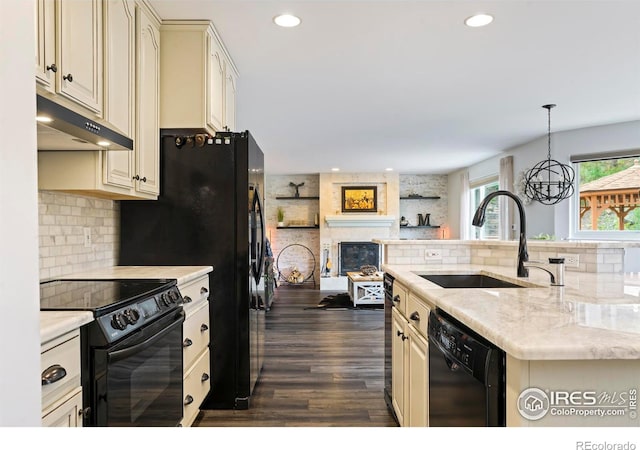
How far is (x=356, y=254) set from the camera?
857cm

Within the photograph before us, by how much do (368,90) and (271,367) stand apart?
2.57 meters

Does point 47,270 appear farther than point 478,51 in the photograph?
No

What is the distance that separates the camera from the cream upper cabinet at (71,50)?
1.42 metres

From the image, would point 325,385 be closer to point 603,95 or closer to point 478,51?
point 478,51

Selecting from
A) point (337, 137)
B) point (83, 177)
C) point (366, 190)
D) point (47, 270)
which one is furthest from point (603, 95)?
point (366, 190)

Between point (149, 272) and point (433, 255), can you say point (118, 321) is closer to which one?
point (149, 272)

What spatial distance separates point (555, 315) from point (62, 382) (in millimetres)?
1421

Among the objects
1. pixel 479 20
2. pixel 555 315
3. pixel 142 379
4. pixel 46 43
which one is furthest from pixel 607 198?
pixel 46 43

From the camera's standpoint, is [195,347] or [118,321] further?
[195,347]

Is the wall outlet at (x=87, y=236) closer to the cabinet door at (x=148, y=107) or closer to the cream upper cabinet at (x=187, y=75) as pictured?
the cabinet door at (x=148, y=107)

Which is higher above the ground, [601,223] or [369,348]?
[601,223]

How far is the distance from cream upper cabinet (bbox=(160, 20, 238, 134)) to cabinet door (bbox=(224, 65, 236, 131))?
1.21ft
